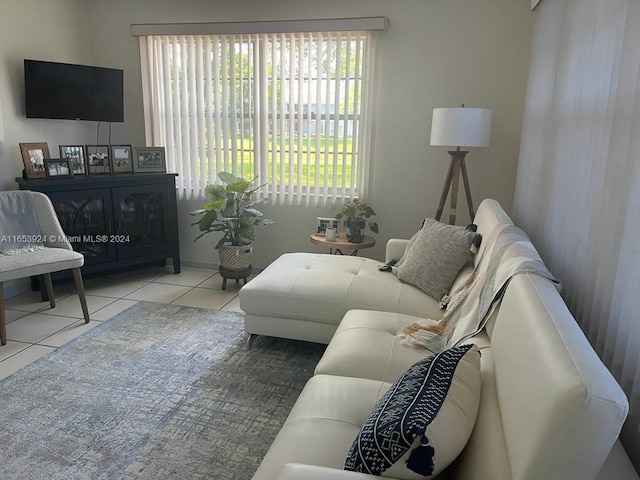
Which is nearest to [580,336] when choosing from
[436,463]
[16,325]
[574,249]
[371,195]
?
[436,463]

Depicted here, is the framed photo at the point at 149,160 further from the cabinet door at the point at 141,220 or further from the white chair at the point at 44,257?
the white chair at the point at 44,257

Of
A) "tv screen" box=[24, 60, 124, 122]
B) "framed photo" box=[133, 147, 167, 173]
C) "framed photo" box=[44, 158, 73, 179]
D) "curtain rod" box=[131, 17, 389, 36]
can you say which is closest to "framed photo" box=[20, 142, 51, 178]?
"framed photo" box=[44, 158, 73, 179]

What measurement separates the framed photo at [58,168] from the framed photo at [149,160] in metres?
0.55

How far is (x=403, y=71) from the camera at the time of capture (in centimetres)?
363

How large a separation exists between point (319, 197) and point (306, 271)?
1.29 meters

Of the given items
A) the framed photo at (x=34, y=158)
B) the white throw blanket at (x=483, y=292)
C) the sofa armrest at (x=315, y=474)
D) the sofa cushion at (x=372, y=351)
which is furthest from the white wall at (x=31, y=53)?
the sofa armrest at (x=315, y=474)

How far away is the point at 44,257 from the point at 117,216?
0.94 metres

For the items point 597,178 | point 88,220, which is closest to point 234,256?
point 88,220

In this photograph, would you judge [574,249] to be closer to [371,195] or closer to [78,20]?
[371,195]

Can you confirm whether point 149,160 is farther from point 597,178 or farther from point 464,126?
point 597,178

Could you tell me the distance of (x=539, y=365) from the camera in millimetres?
923

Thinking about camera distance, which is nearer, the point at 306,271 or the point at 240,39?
the point at 306,271

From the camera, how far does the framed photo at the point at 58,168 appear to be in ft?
11.5

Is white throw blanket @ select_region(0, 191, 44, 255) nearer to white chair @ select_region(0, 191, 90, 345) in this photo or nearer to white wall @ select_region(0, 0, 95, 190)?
white chair @ select_region(0, 191, 90, 345)
